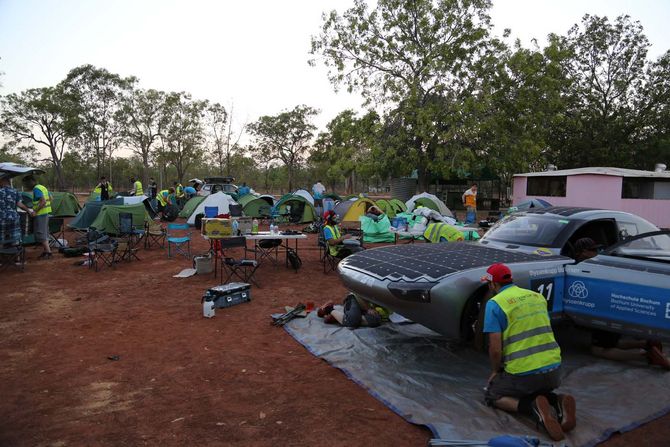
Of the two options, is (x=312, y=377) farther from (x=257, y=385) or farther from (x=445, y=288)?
(x=445, y=288)

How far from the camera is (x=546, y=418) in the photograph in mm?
3090

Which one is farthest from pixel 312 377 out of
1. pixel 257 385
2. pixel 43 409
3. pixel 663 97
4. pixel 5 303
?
pixel 663 97

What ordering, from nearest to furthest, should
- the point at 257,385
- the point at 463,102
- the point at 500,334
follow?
the point at 500,334 → the point at 257,385 → the point at 463,102

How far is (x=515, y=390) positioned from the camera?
3334 mm

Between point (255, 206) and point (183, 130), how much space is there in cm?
2142

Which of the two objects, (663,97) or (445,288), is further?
(663,97)

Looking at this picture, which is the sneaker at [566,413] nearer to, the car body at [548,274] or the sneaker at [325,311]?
the car body at [548,274]

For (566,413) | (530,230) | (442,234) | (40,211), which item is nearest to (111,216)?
(40,211)

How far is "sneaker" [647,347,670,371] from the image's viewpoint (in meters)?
4.27

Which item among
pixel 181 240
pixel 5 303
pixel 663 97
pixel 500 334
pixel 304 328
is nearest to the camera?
pixel 500 334

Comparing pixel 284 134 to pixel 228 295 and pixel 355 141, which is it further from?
pixel 228 295

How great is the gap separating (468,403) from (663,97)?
102 feet

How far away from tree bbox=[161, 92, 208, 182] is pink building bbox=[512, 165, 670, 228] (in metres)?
26.7

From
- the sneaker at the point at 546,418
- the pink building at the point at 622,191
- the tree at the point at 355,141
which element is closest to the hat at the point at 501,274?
the sneaker at the point at 546,418
